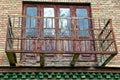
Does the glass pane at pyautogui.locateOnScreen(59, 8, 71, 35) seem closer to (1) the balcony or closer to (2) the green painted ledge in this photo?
(1) the balcony

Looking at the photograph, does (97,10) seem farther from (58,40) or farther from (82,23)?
(58,40)

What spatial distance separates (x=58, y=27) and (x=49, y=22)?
11.0 inches

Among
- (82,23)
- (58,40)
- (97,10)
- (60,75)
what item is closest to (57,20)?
(82,23)

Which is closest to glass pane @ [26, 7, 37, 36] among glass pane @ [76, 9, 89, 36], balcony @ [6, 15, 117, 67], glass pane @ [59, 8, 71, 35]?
balcony @ [6, 15, 117, 67]

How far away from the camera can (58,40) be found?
7.62 meters

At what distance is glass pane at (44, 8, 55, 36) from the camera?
7855mm

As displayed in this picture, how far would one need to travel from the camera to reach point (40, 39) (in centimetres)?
733

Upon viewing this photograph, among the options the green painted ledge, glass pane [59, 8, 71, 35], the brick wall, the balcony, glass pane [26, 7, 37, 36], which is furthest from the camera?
the brick wall

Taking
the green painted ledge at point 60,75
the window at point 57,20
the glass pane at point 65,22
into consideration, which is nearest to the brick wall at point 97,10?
the window at point 57,20

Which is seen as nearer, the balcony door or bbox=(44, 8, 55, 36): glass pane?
the balcony door

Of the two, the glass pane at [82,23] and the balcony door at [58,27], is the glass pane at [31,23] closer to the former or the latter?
the balcony door at [58,27]

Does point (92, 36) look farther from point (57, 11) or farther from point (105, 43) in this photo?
point (57, 11)

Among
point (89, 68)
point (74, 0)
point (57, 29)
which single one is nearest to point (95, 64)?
point (89, 68)

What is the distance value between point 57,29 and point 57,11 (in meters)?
1.27
